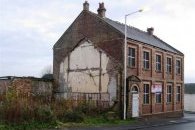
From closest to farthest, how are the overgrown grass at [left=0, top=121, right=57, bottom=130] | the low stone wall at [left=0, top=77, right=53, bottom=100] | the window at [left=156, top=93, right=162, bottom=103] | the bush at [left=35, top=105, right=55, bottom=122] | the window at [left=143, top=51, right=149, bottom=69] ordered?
the overgrown grass at [left=0, top=121, right=57, bottom=130], the bush at [left=35, top=105, right=55, bottom=122], the low stone wall at [left=0, top=77, right=53, bottom=100], the window at [left=143, top=51, right=149, bottom=69], the window at [left=156, top=93, right=162, bottom=103]

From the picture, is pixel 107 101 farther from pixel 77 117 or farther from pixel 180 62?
pixel 180 62

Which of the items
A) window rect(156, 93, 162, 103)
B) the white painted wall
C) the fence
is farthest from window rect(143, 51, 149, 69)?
the white painted wall

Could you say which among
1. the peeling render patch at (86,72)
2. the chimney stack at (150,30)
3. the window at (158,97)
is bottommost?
the window at (158,97)

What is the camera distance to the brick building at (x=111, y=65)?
36.2 meters

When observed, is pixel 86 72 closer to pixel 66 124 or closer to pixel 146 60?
pixel 146 60

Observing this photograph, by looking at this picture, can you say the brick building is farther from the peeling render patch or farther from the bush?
the bush

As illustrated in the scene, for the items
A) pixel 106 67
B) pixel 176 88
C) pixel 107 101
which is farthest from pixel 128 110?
pixel 176 88

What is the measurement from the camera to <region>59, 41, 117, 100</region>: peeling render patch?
3694 cm

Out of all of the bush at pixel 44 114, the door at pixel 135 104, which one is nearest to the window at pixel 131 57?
the door at pixel 135 104

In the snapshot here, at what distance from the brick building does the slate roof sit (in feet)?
0.71

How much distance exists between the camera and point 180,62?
4744 cm

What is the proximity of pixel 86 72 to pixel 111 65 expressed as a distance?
332 centimetres

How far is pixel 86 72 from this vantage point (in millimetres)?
38719

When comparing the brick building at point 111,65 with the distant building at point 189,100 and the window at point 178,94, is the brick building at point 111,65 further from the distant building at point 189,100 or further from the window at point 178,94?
the distant building at point 189,100
